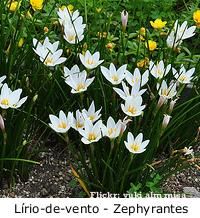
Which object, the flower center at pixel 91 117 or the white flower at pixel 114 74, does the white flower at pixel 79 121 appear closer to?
the flower center at pixel 91 117

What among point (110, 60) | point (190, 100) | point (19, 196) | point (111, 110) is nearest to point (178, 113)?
point (190, 100)

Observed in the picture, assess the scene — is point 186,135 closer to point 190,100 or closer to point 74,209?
point 190,100

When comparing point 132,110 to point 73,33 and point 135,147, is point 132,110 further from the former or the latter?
point 73,33

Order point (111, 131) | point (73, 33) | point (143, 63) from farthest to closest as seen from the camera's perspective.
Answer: point (143, 63) → point (73, 33) → point (111, 131)

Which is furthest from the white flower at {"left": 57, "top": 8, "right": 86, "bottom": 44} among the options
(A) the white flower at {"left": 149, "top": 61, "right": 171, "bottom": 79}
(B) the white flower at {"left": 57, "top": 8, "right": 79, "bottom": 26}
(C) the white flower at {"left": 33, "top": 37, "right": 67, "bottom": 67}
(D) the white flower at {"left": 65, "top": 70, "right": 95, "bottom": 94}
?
(A) the white flower at {"left": 149, "top": 61, "right": 171, "bottom": 79}

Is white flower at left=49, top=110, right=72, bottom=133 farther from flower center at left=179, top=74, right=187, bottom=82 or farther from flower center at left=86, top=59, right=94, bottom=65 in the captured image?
flower center at left=179, top=74, right=187, bottom=82

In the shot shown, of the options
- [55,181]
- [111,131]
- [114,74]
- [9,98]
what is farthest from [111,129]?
[55,181]
